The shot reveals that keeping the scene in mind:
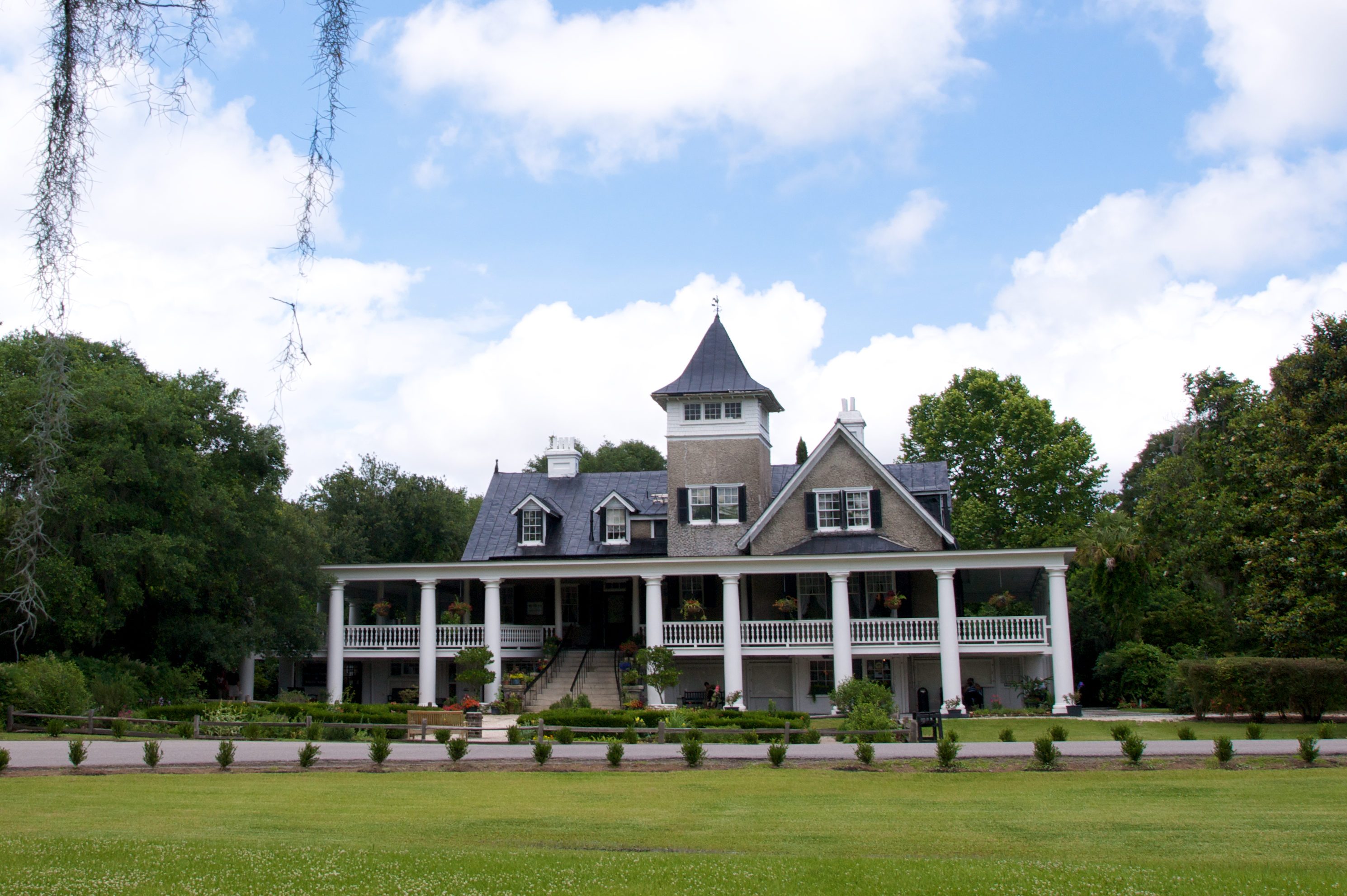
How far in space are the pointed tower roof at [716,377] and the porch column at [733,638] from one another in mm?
7356

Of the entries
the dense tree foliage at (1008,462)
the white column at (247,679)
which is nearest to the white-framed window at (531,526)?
the white column at (247,679)

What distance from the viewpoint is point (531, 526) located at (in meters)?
40.1

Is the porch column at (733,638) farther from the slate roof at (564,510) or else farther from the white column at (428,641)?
the white column at (428,641)

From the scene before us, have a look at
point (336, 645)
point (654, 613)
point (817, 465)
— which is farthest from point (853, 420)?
point (336, 645)

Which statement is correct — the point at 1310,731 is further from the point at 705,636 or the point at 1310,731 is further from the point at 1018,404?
the point at 1018,404

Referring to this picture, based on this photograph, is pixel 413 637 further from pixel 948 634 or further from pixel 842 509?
pixel 948 634

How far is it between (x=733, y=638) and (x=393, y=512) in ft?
102

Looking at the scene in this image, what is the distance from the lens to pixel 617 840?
11836 mm

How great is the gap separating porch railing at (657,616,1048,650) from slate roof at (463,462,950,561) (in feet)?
9.16

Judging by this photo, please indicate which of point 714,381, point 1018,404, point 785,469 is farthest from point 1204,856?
point 1018,404

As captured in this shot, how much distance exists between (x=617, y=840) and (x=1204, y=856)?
228 inches

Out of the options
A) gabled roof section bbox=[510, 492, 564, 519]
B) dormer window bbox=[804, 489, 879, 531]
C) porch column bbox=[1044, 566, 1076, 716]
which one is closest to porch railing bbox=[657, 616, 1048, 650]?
porch column bbox=[1044, 566, 1076, 716]

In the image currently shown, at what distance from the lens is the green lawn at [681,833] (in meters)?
9.34

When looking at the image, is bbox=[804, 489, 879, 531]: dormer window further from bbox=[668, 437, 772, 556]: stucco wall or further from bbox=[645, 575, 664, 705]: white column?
bbox=[645, 575, 664, 705]: white column
